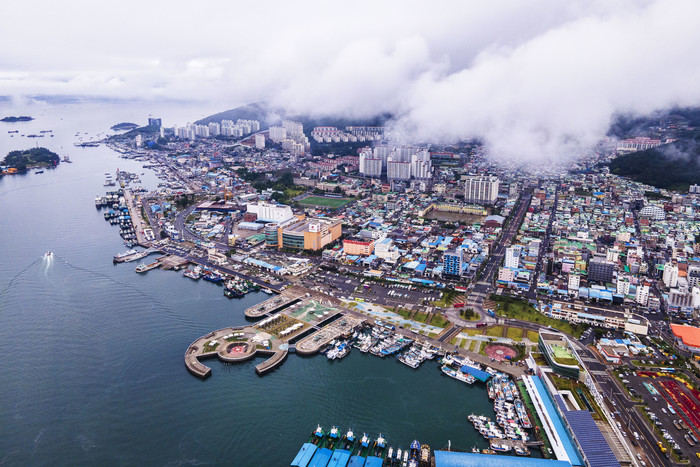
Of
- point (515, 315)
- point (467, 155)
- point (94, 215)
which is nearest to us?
point (515, 315)

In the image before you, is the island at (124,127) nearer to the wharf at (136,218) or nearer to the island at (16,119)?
the island at (16,119)

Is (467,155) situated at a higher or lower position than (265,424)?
higher

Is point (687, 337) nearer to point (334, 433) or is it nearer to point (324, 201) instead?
point (334, 433)

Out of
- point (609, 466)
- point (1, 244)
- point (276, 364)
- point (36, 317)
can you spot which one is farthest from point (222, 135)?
point (609, 466)

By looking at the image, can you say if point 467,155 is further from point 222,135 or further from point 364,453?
point 364,453

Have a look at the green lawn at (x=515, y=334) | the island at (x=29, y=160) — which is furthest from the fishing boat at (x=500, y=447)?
the island at (x=29, y=160)

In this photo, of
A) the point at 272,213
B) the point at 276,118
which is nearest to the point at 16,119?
the point at 276,118

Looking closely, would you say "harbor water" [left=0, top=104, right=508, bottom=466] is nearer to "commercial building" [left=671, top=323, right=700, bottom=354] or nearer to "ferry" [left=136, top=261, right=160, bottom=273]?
"ferry" [left=136, top=261, right=160, bottom=273]
